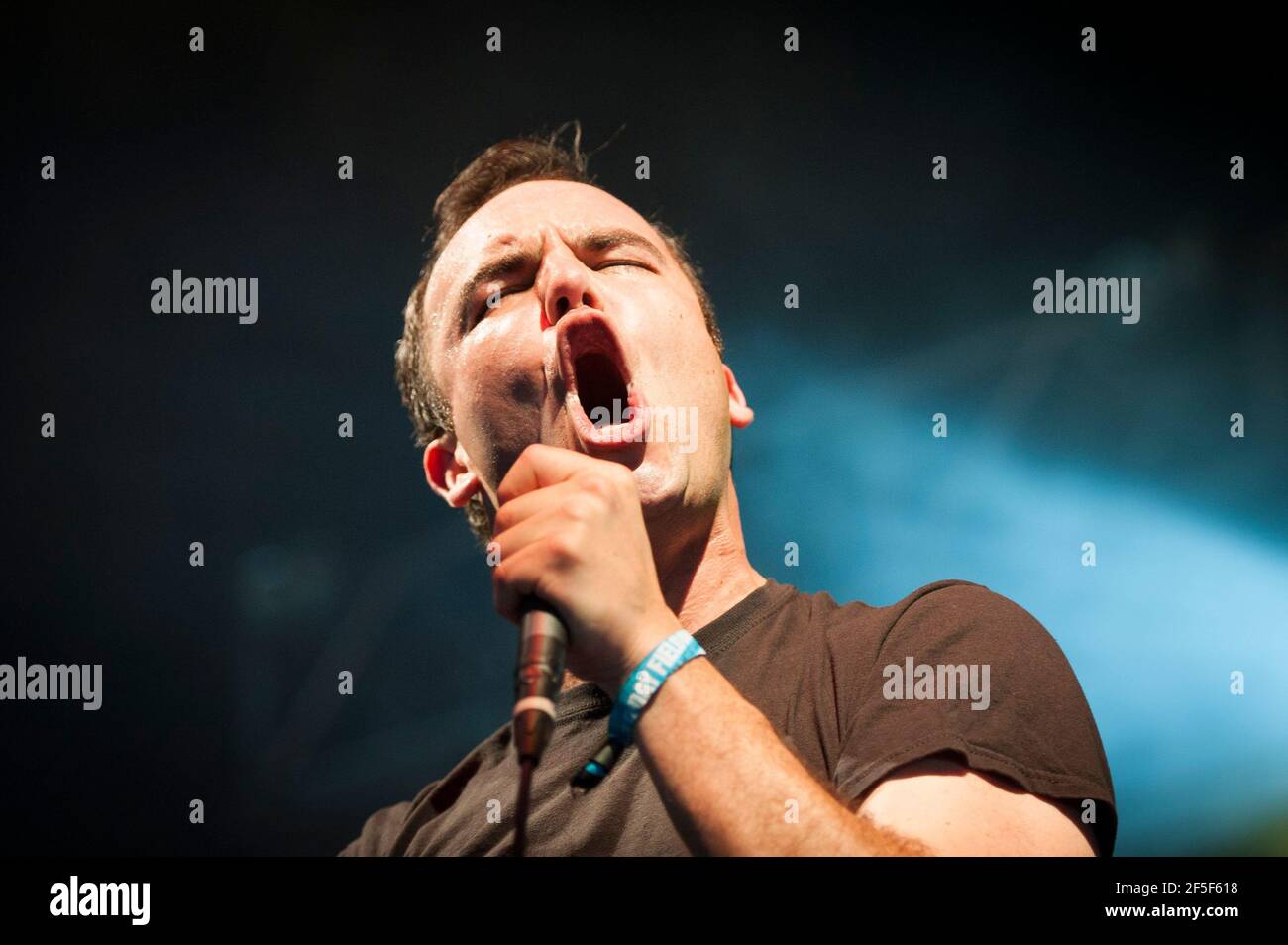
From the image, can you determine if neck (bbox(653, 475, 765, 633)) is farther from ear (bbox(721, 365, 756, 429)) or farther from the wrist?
the wrist

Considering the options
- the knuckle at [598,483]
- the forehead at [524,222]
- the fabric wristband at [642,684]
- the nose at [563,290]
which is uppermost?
the forehead at [524,222]

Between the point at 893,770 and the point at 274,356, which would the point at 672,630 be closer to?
the point at 893,770

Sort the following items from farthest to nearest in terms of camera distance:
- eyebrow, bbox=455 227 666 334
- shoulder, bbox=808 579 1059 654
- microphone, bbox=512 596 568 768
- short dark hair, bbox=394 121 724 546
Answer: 1. short dark hair, bbox=394 121 724 546
2. eyebrow, bbox=455 227 666 334
3. shoulder, bbox=808 579 1059 654
4. microphone, bbox=512 596 568 768

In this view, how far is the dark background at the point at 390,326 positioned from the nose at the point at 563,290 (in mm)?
349

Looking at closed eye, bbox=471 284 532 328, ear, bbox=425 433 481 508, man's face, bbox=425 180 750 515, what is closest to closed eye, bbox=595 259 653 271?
man's face, bbox=425 180 750 515

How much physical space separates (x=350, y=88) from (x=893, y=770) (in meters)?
1.56

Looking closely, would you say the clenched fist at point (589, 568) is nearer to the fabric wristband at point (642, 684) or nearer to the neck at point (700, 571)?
the fabric wristband at point (642, 684)

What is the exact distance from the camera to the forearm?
47.1 inches

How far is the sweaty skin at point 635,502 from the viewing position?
1227 millimetres

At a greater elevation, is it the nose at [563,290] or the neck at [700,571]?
the nose at [563,290]

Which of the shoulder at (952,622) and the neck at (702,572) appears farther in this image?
the neck at (702,572)

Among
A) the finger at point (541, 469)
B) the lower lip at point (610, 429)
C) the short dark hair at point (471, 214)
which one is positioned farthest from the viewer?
the short dark hair at point (471, 214)

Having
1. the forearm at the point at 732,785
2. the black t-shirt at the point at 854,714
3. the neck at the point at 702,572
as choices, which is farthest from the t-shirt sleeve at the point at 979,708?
the neck at the point at 702,572

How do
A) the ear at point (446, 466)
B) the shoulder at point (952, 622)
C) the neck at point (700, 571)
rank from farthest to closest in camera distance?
the ear at point (446, 466)
the neck at point (700, 571)
the shoulder at point (952, 622)
